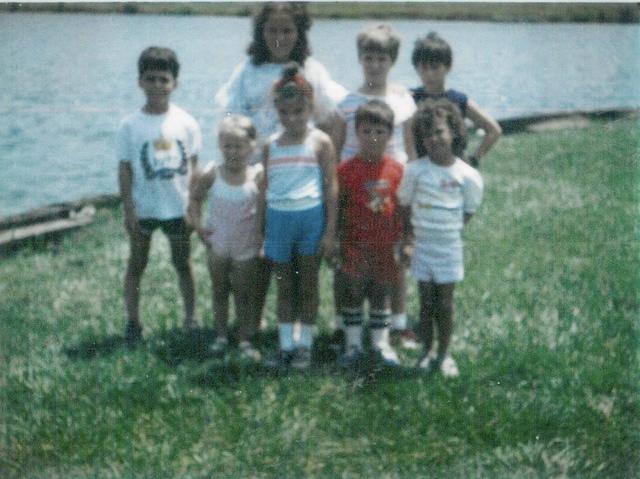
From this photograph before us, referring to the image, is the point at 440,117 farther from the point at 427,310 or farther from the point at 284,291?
the point at 284,291

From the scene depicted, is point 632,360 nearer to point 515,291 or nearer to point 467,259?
point 515,291

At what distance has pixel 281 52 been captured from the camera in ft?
13.7

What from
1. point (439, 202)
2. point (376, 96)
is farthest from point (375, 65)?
point (439, 202)

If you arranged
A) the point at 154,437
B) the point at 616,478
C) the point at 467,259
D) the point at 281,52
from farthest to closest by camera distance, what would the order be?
1. the point at 467,259
2. the point at 281,52
3. the point at 154,437
4. the point at 616,478

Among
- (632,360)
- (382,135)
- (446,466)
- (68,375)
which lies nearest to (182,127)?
(382,135)

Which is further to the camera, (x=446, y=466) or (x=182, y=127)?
(x=182, y=127)

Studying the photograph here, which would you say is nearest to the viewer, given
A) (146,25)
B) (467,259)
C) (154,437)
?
(154,437)

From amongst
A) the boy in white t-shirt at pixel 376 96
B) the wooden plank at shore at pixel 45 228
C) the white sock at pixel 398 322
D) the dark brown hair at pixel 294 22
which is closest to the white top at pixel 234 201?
the boy in white t-shirt at pixel 376 96

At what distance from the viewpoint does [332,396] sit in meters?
3.77

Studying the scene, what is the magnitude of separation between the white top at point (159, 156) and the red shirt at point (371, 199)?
84cm

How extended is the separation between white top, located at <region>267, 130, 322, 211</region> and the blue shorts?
1.4 inches

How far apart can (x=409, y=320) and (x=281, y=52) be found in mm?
1701

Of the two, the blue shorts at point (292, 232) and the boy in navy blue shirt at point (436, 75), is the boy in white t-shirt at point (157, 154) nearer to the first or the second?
the blue shorts at point (292, 232)

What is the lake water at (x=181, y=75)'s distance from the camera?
4609 mm
